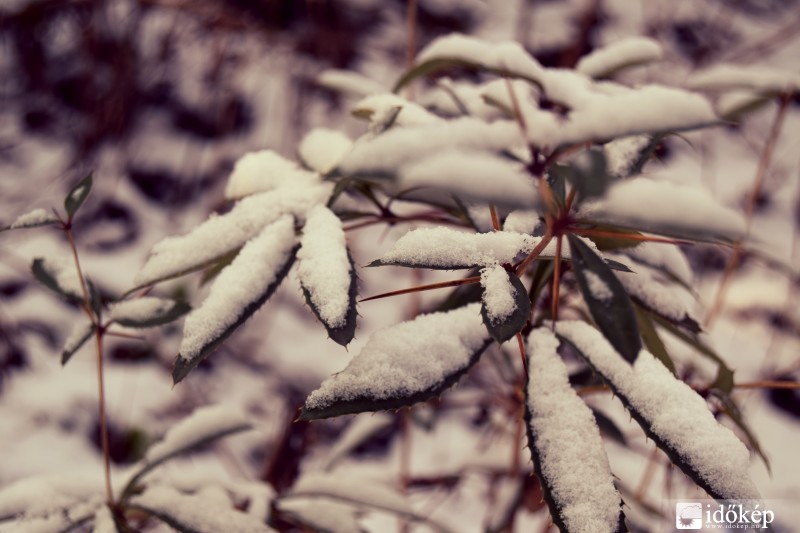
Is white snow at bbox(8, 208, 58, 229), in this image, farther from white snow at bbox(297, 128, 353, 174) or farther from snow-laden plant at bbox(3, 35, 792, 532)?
white snow at bbox(297, 128, 353, 174)

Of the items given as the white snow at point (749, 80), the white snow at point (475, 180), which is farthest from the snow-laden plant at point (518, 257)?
the white snow at point (749, 80)

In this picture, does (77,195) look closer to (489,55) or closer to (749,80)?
(489,55)

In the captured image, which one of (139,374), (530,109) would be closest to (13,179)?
(139,374)

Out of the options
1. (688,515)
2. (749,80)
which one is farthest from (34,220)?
(749,80)

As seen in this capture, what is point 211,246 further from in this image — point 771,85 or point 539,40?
point 539,40

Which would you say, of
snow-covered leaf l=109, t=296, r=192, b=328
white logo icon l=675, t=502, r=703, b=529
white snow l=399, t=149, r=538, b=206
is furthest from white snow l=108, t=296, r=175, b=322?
white logo icon l=675, t=502, r=703, b=529
